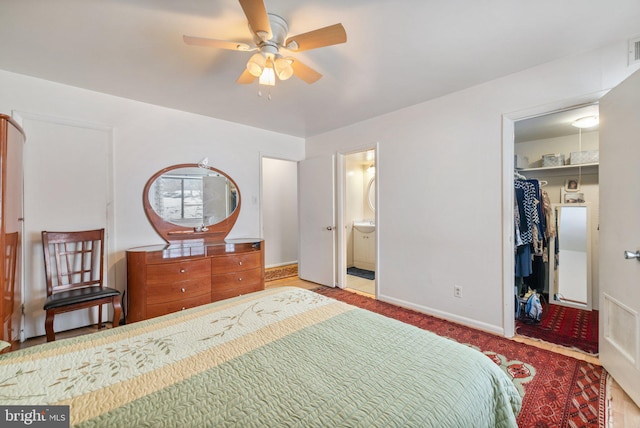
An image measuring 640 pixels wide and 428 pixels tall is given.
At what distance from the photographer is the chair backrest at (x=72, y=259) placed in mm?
2354

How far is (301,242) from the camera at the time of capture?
14.4ft

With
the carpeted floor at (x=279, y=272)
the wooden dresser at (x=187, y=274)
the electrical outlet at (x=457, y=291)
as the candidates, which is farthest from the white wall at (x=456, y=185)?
the carpeted floor at (x=279, y=272)

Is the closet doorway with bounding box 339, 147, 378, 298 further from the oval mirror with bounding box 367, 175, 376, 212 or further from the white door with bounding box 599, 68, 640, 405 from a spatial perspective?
the white door with bounding box 599, 68, 640, 405

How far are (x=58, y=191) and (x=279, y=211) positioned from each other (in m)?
3.37

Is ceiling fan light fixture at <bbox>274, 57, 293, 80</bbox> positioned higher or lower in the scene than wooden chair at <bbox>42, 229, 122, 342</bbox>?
higher

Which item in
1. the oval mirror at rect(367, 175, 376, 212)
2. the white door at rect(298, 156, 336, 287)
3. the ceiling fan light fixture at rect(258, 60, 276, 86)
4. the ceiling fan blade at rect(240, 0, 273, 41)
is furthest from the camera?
the oval mirror at rect(367, 175, 376, 212)

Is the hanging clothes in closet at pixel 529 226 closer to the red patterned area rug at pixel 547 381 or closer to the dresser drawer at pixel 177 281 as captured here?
the red patterned area rug at pixel 547 381

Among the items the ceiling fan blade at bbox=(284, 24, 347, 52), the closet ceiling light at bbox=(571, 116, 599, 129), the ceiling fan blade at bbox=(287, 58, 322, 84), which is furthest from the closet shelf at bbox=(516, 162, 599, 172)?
the ceiling fan blade at bbox=(284, 24, 347, 52)

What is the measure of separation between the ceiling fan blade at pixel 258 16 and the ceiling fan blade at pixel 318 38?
14cm

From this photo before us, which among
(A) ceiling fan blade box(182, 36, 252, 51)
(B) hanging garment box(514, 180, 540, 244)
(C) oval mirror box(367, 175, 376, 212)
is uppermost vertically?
(A) ceiling fan blade box(182, 36, 252, 51)

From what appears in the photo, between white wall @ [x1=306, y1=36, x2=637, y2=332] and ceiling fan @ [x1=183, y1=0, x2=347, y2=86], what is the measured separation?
5.23 feet

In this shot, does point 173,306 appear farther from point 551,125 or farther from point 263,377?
point 551,125

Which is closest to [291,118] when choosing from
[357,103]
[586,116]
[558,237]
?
[357,103]

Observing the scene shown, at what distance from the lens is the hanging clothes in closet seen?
8.87 feet
